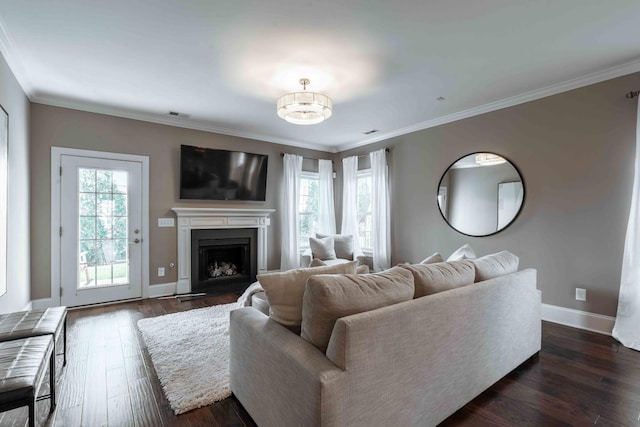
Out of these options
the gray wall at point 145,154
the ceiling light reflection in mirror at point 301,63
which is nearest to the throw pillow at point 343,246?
the gray wall at point 145,154

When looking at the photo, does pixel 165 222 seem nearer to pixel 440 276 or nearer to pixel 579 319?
pixel 440 276

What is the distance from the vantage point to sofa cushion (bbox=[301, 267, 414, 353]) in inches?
55.9

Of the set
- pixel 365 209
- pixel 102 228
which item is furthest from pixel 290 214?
pixel 102 228

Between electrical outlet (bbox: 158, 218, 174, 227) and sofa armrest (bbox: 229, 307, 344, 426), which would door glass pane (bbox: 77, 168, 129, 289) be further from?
sofa armrest (bbox: 229, 307, 344, 426)

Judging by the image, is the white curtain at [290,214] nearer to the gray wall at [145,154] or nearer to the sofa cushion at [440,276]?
the gray wall at [145,154]

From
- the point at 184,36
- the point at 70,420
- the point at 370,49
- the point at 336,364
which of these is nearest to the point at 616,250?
the point at 370,49

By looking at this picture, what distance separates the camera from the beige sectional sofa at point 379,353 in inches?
50.6

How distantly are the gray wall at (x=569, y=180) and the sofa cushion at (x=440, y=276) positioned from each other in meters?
2.06

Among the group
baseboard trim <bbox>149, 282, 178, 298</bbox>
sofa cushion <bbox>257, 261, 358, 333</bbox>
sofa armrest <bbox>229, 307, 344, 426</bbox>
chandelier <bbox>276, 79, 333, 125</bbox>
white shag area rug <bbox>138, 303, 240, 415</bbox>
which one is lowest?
white shag area rug <bbox>138, 303, 240, 415</bbox>

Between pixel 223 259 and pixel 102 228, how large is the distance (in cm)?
181

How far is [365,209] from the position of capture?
5785mm

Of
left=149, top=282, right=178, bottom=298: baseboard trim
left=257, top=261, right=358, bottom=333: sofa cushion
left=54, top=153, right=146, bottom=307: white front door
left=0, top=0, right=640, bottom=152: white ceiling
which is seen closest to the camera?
left=257, top=261, right=358, bottom=333: sofa cushion

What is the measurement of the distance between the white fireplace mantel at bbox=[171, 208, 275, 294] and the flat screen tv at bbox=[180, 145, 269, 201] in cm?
25

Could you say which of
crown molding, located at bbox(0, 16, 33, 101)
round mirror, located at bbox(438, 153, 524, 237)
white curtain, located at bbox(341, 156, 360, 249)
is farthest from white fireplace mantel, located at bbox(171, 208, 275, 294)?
round mirror, located at bbox(438, 153, 524, 237)
